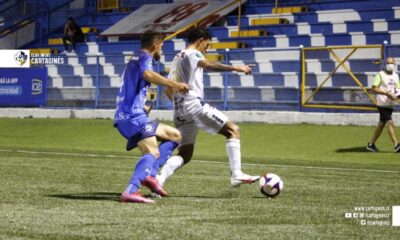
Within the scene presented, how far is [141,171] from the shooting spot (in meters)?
9.95

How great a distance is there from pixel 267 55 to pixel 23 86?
1028 cm

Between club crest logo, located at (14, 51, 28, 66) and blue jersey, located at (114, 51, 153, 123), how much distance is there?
25706 millimetres

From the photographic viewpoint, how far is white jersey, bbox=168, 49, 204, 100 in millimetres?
10984

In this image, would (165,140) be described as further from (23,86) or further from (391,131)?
(23,86)

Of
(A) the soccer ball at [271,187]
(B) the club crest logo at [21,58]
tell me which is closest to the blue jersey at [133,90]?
(A) the soccer ball at [271,187]

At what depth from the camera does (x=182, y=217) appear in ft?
27.6

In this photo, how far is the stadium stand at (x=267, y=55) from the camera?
26.9 meters

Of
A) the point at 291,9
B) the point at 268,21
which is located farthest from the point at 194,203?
the point at 291,9

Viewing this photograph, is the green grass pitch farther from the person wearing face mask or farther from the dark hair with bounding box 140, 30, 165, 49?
the dark hair with bounding box 140, 30, 165, 49

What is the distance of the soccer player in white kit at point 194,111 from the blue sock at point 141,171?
2.97ft

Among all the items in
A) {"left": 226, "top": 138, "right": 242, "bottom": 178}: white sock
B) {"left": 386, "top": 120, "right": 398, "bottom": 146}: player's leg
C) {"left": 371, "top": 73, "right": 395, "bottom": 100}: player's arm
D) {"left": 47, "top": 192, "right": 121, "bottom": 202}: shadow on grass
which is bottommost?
{"left": 386, "top": 120, "right": 398, "bottom": 146}: player's leg

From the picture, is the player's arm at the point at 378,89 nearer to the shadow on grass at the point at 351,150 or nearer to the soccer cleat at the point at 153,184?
the shadow on grass at the point at 351,150

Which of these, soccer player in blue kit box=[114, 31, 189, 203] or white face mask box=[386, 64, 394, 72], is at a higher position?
soccer player in blue kit box=[114, 31, 189, 203]

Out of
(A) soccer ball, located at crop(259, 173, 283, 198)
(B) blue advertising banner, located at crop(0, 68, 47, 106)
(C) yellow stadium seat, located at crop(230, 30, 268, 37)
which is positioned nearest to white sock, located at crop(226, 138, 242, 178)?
(A) soccer ball, located at crop(259, 173, 283, 198)
